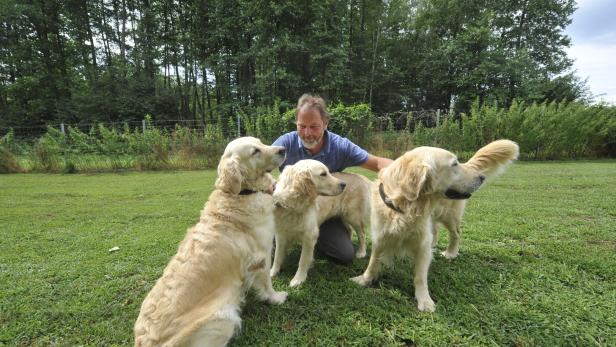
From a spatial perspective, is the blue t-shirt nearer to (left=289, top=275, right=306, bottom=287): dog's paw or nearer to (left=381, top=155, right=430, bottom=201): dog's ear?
(left=381, top=155, right=430, bottom=201): dog's ear

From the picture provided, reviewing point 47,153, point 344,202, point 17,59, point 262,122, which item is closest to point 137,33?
point 17,59

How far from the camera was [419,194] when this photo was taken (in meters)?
2.24

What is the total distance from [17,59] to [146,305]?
31.7 metres

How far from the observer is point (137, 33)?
23.7 meters

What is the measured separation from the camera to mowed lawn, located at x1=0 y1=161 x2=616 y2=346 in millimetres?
2020

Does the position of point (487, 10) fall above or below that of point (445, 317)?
above

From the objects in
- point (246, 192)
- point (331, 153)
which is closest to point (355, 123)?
point (331, 153)

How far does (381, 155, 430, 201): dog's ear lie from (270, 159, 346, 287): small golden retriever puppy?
24.6 inches

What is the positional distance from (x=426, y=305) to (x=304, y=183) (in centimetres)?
146

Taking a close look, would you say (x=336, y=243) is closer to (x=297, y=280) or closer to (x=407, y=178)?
(x=297, y=280)

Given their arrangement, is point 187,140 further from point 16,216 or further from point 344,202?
point 344,202

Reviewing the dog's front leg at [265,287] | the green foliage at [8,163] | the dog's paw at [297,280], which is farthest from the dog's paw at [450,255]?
the green foliage at [8,163]

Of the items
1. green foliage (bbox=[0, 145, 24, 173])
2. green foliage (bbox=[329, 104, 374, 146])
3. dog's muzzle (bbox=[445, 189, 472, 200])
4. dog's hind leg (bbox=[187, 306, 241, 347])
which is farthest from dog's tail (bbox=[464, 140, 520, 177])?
green foliage (bbox=[0, 145, 24, 173])

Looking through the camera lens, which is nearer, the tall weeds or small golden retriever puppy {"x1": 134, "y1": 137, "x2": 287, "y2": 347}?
small golden retriever puppy {"x1": 134, "y1": 137, "x2": 287, "y2": 347}
